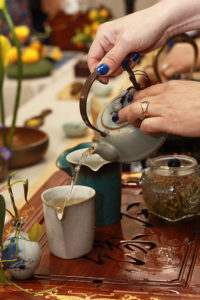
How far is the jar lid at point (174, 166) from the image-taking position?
44.8 inches

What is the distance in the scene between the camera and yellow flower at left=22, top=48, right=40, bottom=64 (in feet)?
9.46

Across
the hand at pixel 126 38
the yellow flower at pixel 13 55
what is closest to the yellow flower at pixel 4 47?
the hand at pixel 126 38

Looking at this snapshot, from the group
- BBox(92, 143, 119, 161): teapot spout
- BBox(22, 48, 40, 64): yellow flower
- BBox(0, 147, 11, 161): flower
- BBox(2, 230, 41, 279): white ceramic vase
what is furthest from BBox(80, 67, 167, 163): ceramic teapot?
BBox(22, 48, 40, 64): yellow flower

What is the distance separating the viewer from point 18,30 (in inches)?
108

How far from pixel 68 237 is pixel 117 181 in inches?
8.7

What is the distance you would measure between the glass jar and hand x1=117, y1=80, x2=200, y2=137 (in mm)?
129

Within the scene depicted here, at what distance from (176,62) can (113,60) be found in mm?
895

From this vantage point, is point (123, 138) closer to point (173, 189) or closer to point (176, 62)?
point (173, 189)

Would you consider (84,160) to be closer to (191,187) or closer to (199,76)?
(191,187)

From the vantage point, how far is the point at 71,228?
Answer: 101cm

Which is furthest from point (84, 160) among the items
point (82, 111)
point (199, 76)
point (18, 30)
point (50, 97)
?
point (18, 30)

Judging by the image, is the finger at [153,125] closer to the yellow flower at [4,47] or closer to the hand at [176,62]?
the yellow flower at [4,47]

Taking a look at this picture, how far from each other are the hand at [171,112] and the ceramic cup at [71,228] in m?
0.17

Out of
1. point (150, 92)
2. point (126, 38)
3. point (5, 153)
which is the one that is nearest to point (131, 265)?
point (150, 92)
